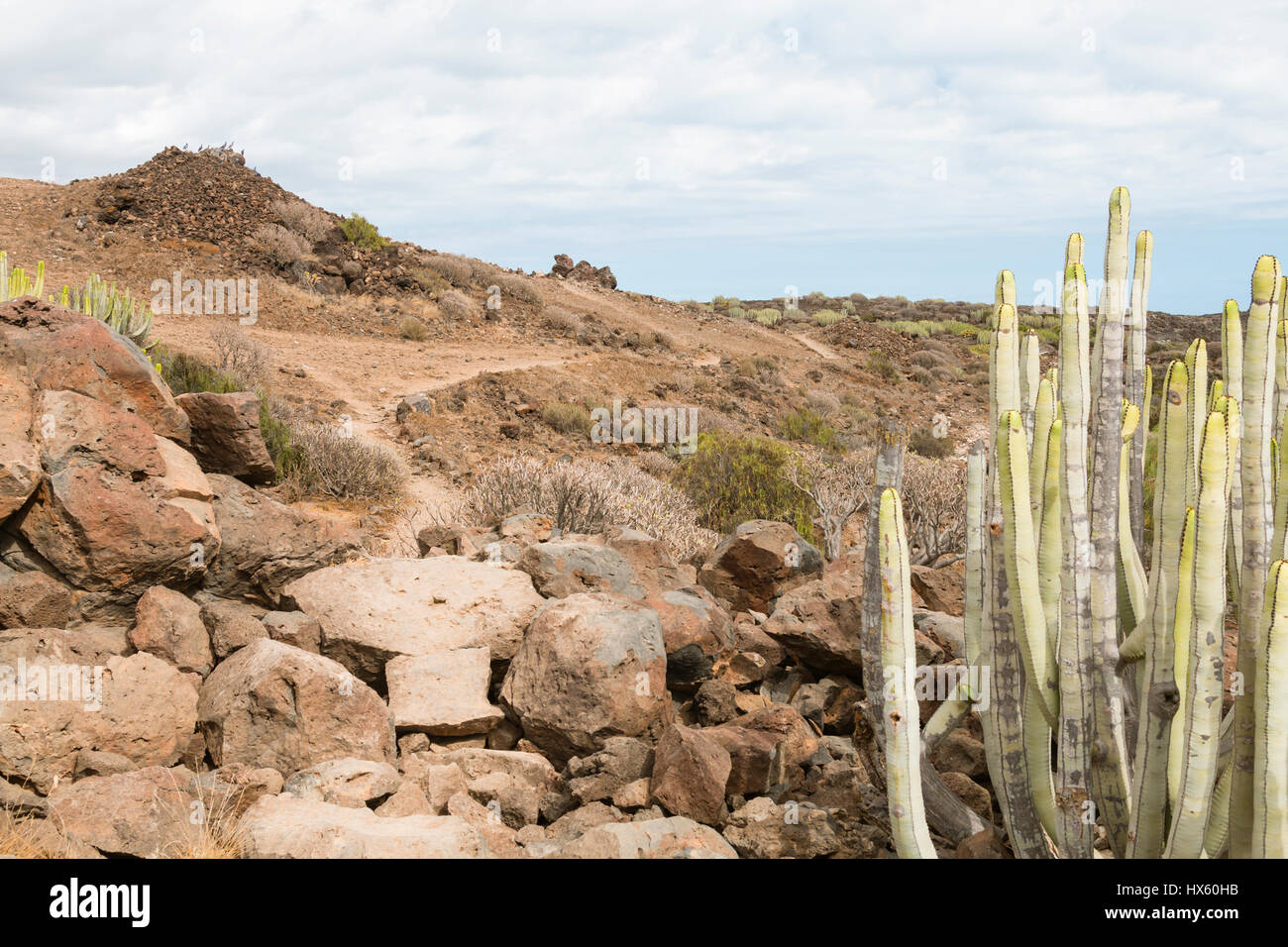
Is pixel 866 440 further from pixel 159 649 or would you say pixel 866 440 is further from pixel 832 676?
pixel 159 649

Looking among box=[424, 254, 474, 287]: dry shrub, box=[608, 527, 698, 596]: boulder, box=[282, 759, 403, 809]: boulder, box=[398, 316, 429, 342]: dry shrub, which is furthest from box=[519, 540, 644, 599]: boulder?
box=[424, 254, 474, 287]: dry shrub

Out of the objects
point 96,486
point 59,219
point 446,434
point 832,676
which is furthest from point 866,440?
point 59,219

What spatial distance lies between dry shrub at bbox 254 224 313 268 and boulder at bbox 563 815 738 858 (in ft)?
73.4

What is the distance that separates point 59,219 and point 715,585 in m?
24.4

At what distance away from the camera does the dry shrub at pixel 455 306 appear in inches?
941

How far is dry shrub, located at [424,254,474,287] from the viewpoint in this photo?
27328mm

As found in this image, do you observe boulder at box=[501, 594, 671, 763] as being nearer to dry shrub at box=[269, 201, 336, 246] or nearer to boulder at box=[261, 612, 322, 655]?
boulder at box=[261, 612, 322, 655]

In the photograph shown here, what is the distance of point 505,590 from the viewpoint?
5395 millimetres

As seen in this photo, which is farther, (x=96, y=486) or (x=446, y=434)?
(x=446, y=434)

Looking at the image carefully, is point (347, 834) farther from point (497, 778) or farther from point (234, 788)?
point (497, 778)

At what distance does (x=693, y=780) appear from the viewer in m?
3.72

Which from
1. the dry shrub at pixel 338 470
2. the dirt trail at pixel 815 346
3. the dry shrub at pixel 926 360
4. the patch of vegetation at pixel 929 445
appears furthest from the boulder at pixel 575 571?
the dry shrub at pixel 926 360

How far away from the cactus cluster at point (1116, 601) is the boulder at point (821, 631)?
56.9 inches

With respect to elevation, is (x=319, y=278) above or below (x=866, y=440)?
above
